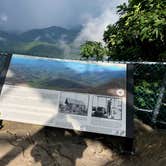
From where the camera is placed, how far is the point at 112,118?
496 cm

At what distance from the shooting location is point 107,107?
5051mm

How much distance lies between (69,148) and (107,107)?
0.91 metres

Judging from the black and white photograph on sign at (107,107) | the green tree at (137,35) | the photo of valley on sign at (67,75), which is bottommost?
the black and white photograph on sign at (107,107)

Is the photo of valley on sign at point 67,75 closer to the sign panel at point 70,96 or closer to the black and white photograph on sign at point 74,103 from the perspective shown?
the sign panel at point 70,96

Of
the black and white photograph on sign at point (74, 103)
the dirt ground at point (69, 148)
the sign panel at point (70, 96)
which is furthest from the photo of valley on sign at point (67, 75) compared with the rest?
the dirt ground at point (69, 148)

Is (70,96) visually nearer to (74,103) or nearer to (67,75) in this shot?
(74,103)

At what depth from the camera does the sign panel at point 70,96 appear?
4.98 metres

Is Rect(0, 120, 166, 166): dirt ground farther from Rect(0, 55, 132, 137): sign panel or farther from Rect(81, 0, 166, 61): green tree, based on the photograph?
Rect(81, 0, 166, 61): green tree

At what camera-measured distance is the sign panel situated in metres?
4.98

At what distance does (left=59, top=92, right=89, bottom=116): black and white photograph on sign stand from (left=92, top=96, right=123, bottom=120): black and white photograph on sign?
0.14 m

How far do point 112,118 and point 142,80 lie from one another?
233 cm

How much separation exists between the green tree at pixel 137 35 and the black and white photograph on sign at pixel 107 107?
1.33 metres

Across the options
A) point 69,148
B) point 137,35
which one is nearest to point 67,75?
point 69,148

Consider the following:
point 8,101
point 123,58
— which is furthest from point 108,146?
point 123,58
